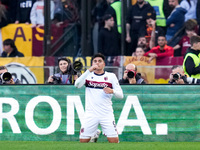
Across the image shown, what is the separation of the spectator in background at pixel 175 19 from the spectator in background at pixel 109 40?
1.33m

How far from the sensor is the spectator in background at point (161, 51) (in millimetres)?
13648

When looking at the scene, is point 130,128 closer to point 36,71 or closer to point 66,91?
point 66,91

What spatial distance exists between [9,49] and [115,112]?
4.33 metres

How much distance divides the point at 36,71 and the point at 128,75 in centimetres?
313

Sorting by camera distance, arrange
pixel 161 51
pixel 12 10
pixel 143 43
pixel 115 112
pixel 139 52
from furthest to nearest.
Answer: pixel 12 10, pixel 143 43, pixel 139 52, pixel 161 51, pixel 115 112

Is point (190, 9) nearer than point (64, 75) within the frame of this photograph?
No

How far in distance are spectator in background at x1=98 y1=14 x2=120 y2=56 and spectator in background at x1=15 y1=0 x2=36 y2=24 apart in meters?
2.09

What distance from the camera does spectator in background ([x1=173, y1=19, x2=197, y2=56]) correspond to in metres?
14.0

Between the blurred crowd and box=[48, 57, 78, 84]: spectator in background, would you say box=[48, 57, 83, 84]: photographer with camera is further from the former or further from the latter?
the blurred crowd

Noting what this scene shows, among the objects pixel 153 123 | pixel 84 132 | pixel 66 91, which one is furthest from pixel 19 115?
pixel 153 123

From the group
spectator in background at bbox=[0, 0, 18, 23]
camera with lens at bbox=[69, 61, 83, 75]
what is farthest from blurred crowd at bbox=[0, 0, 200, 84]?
camera with lens at bbox=[69, 61, 83, 75]

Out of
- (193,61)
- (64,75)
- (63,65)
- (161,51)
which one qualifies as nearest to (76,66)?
(63,65)

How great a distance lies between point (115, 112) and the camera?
11.4m

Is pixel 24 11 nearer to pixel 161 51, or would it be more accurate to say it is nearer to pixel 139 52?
Answer: pixel 139 52
